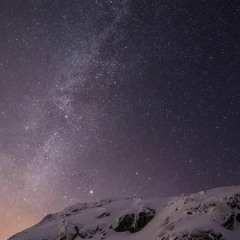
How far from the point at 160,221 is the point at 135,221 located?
292 cm

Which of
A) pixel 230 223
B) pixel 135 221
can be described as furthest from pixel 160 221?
pixel 230 223

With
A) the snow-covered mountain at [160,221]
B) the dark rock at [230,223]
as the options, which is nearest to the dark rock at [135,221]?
the snow-covered mountain at [160,221]

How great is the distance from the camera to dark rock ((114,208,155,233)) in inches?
1089

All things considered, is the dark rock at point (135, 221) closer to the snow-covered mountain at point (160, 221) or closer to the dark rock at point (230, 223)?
the snow-covered mountain at point (160, 221)

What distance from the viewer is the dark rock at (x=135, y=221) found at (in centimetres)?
2767

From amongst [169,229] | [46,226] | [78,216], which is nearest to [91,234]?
[78,216]

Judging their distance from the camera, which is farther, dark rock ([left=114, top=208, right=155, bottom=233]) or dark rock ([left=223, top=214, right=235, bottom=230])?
dark rock ([left=114, top=208, right=155, bottom=233])

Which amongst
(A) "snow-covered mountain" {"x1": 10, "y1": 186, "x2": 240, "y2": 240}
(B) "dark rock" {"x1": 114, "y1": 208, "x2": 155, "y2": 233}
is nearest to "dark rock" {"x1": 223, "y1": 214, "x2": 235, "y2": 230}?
(A) "snow-covered mountain" {"x1": 10, "y1": 186, "x2": 240, "y2": 240}

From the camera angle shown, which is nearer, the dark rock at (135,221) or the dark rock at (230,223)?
the dark rock at (230,223)

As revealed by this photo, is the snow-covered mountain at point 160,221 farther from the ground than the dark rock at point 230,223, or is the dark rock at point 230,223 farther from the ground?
the snow-covered mountain at point 160,221

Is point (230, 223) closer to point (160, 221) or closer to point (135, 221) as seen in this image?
point (160, 221)

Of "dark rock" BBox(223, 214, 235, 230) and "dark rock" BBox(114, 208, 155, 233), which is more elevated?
"dark rock" BBox(114, 208, 155, 233)

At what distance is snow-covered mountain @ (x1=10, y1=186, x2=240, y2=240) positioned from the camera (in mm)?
21531

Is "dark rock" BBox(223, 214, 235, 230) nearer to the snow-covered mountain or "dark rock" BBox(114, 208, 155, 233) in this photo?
the snow-covered mountain
